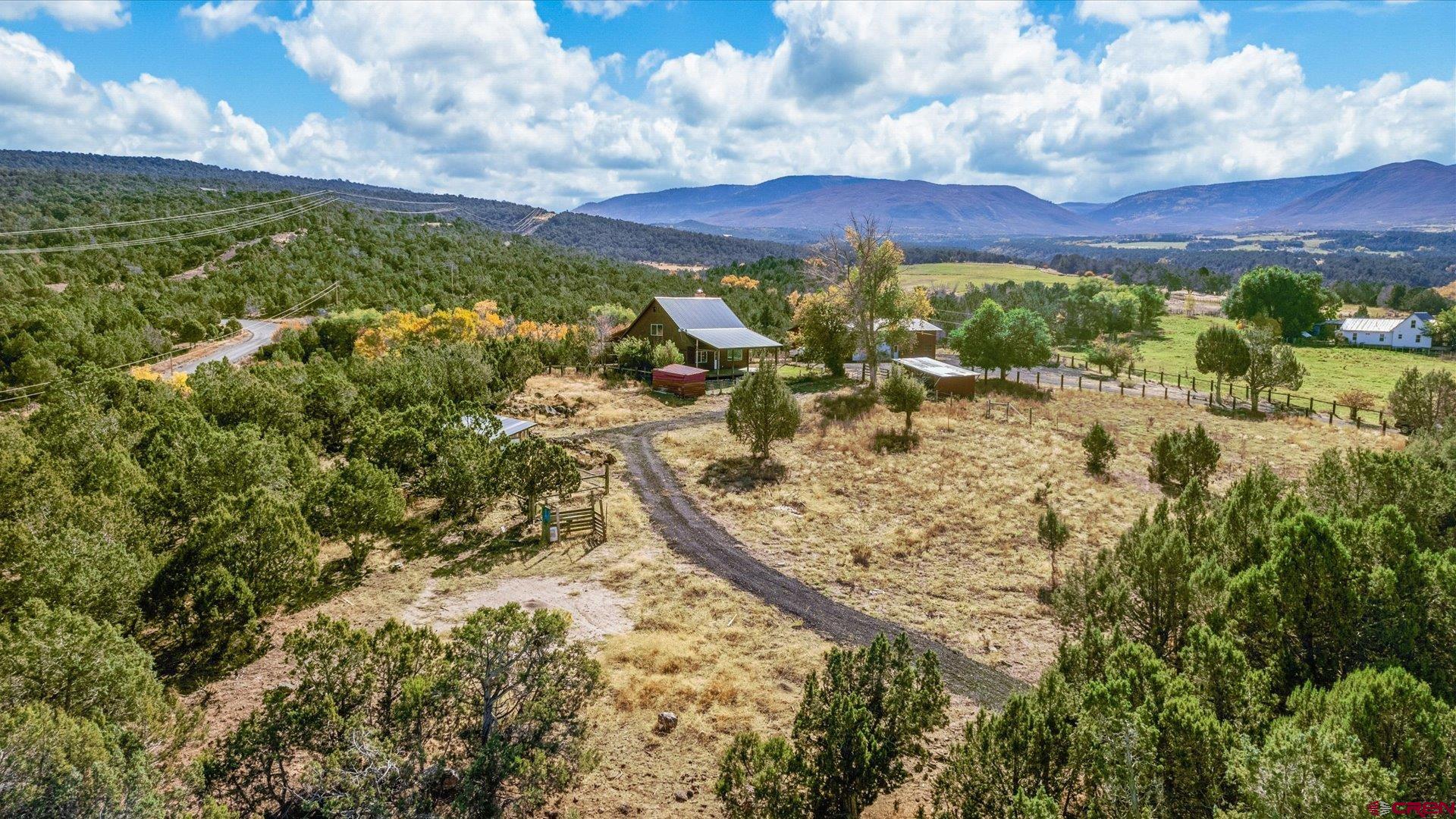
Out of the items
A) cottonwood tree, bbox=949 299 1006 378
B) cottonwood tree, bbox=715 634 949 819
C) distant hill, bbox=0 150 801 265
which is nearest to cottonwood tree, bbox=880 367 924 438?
cottonwood tree, bbox=949 299 1006 378

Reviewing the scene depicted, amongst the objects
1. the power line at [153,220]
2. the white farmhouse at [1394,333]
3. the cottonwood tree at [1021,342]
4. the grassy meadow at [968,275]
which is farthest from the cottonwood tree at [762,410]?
the grassy meadow at [968,275]

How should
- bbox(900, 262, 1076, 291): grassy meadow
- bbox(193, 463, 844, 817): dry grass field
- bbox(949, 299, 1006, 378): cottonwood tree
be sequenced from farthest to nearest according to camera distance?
bbox(900, 262, 1076, 291): grassy meadow < bbox(949, 299, 1006, 378): cottonwood tree < bbox(193, 463, 844, 817): dry grass field

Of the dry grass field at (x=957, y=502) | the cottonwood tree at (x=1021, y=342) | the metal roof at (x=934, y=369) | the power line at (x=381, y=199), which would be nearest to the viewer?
the dry grass field at (x=957, y=502)

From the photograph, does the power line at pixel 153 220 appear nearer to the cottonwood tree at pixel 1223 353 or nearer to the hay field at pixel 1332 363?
the cottonwood tree at pixel 1223 353

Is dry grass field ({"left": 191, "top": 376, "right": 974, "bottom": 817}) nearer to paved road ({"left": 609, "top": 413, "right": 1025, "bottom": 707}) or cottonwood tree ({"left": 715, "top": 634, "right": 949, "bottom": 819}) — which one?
paved road ({"left": 609, "top": 413, "right": 1025, "bottom": 707})

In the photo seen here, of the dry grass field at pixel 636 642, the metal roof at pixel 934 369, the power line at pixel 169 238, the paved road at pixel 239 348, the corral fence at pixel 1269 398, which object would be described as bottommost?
the corral fence at pixel 1269 398

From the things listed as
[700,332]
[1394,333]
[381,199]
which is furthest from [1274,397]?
[381,199]

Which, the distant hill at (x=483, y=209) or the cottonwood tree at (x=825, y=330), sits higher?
the distant hill at (x=483, y=209)
